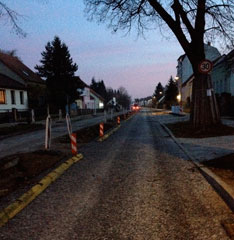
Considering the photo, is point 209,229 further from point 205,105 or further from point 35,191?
point 205,105

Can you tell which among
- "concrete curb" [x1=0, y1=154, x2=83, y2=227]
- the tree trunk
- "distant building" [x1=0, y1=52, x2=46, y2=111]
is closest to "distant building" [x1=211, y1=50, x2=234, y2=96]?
the tree trunk

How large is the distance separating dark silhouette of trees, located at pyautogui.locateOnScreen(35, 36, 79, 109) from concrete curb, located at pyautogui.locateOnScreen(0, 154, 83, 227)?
35278 millimetres

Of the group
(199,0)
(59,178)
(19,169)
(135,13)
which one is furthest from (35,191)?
(135,13)

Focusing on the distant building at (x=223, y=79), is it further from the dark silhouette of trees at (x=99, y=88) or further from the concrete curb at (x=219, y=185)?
the dark silhouette of trees at (x=99, y=88)

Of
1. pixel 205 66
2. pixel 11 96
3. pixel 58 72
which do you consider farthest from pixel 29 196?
pixel 58 72

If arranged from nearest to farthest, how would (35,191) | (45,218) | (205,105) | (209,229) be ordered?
1. (209,229)
2. (45,218)
3. (35,191)
4. (205,105)

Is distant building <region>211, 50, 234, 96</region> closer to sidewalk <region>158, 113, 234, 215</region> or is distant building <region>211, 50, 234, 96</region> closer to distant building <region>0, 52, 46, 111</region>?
sidewalk <region>158, 113, 234, 215</region>

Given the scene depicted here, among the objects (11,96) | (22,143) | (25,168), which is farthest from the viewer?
(11,96)

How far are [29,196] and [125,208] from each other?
184cm

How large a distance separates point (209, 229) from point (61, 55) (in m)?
41.8

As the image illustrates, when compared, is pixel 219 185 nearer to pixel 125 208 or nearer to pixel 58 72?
pixel 125 208

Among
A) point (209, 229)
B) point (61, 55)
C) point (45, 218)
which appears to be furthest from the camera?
point (61, 55)

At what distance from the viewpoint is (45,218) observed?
4070mm

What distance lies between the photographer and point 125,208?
4414 mm
